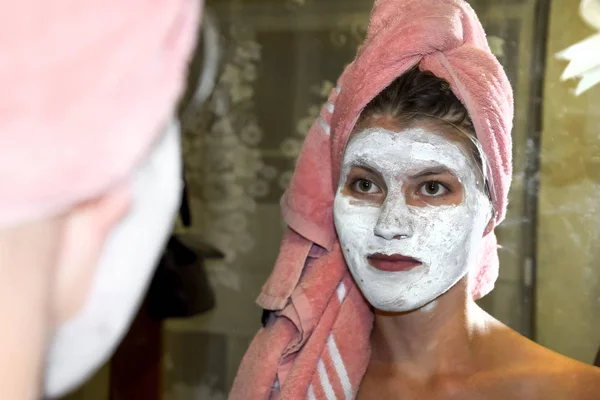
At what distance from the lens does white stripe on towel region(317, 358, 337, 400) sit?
2.81ft

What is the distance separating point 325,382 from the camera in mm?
863

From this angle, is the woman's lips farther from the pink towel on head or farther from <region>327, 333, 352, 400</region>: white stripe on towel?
the pink towel on head

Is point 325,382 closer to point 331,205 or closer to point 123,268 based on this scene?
point 331,205

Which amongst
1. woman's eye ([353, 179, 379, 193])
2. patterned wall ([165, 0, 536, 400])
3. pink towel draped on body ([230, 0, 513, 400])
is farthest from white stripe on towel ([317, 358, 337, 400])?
patterned wall ([165, 0, 536, 400])

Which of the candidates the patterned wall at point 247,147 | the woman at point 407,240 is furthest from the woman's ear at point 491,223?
the patterned wall at point 247,147

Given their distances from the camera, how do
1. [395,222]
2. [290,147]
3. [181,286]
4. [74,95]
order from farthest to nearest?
[290,147] → [181,286] → [395,222] → [74,95]

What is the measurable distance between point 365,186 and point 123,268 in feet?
1.65

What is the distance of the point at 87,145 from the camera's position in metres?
0.30

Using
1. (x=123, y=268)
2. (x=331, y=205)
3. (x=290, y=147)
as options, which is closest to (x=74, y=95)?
(x=123, y=268)

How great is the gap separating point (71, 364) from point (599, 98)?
3.15 ft

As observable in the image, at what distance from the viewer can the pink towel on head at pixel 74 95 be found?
28 centimetres

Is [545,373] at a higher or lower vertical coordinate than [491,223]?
lower

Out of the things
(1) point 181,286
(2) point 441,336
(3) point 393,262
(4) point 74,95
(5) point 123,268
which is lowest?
(1) point 181,286

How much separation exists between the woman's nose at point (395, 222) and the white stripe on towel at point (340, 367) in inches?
7.5
